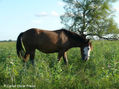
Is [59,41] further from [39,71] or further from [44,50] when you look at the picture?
[39,71]

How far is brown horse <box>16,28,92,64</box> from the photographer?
7.54 m

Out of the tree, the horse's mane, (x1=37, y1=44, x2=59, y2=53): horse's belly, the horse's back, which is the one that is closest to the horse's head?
the horse's mane

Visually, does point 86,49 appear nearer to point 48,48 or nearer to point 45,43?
point 48,48

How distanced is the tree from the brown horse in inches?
648

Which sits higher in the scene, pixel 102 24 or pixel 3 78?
pixel 102 24

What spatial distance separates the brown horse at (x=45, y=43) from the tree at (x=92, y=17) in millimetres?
16459

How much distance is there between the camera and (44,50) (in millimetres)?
7723

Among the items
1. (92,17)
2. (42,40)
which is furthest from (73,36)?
(92,17)

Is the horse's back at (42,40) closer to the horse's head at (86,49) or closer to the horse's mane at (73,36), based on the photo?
the horse's mane at (73,36)

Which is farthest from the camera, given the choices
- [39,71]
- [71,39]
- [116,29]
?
[116,29]

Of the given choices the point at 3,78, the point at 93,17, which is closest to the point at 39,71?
the point at 3,78

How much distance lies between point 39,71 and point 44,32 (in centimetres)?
349

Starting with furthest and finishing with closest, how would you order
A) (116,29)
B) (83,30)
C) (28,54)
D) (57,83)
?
(116,29) < (83,30) < (28,54) < (57,83)

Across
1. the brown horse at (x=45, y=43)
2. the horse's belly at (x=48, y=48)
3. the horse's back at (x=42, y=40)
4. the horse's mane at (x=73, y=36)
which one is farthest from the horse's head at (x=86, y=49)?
the horse's belly at (x=48, y=48)
